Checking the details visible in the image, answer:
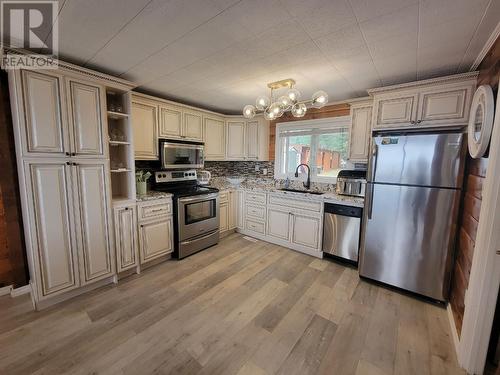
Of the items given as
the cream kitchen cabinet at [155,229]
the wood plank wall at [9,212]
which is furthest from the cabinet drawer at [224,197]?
the wood plank wall at [9,212]

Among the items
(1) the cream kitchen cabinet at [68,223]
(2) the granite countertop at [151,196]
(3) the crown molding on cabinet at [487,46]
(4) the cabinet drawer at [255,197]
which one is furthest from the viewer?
(4) the cabinet drawer at [255,197]

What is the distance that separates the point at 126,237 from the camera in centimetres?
250

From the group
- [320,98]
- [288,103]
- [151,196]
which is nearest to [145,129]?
[151,196]

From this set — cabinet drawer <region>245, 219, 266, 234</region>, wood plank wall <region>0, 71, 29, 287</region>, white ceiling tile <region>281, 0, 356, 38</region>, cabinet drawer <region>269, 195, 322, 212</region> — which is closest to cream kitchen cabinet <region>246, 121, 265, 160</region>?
cabinet drawer <region>269, 195, 322, 212</region>

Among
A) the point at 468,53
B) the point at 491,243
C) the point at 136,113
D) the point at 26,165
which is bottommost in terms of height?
the point at 491,243

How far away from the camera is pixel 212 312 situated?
2.01 metres

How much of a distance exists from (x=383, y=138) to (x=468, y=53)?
33.9 inches

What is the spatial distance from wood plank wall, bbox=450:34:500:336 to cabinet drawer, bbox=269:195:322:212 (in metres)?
1.46

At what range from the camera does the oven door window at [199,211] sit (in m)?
3.07

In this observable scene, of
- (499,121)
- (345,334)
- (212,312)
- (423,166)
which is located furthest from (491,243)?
(212,312)

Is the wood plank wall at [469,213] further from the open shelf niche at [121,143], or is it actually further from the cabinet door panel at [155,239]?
the open shelf niche at [121,143]

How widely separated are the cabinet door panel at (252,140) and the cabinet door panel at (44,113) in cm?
268

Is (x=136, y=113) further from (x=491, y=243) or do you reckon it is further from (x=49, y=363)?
(x=491, y=243)

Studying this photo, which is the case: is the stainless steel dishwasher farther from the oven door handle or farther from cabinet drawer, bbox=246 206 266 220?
the oven door handle
